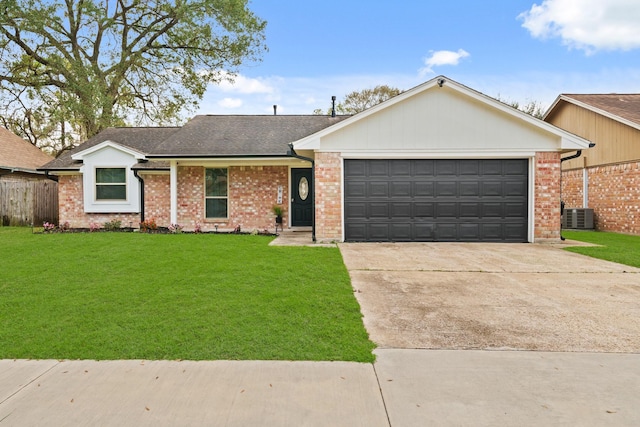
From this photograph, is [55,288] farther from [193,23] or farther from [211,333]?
[193,23]

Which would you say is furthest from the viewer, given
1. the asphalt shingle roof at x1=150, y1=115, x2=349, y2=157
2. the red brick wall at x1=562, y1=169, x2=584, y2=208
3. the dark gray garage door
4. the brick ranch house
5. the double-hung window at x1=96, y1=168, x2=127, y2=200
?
the red brick wall at x1=562, y1=169, x2=584, y2=208

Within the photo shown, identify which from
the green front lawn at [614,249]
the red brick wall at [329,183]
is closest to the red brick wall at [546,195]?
the green front lawn at [614,249]

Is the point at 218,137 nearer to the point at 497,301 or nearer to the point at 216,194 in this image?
the point at 216,194

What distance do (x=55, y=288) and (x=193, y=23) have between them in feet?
67.9

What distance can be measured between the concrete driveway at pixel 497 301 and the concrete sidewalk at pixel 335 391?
36 centimetres

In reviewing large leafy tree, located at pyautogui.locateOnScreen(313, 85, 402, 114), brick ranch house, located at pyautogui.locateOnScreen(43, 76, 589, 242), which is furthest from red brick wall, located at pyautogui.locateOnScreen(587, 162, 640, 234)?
large leafy tree, located at pyautogui.locateOnScreen(313, 85, 402, 114)

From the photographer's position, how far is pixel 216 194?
13453 millimetres

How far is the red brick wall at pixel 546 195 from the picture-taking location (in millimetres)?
10617

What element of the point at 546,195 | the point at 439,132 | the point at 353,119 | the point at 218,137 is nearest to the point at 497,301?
the point at 439,132

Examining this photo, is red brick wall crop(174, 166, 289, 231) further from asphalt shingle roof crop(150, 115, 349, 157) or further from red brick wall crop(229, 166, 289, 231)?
asphalt shingle roof crop(150, 115, 349, 157)

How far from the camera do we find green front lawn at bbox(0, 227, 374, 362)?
3.61m

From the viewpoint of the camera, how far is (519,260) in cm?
821

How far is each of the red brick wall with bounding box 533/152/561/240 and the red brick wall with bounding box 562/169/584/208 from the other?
271 inches

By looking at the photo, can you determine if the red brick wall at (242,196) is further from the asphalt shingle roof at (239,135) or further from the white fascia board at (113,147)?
the white fascia board at (113,147)
